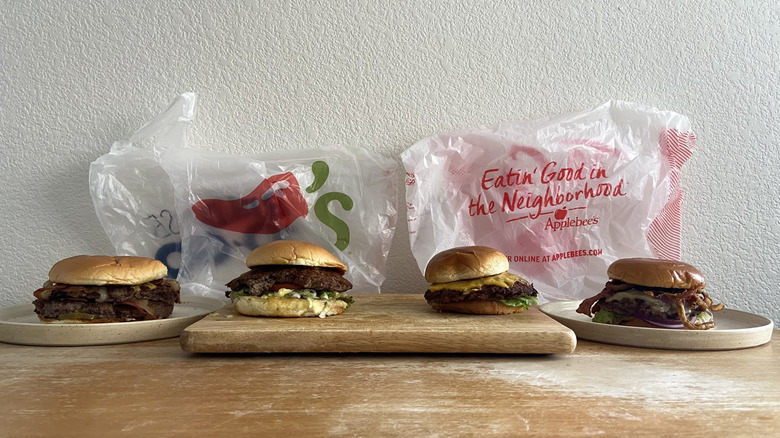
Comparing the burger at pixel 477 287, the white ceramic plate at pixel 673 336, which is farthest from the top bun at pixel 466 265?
the white ceramic plate at pixel 673 336

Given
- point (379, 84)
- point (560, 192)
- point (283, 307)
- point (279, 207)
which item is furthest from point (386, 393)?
point (379, 84)

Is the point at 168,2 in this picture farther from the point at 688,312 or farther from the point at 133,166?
the point at 688,312

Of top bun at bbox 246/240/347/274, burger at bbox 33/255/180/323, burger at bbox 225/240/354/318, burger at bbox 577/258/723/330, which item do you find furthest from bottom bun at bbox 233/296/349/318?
burger at bbox 577/258/723/330

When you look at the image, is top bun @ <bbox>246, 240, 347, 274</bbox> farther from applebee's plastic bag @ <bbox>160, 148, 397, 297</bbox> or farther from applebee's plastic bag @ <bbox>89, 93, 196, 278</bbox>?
applebee's plastic bag @ <bbox>89, 93, 196, 278</bbox>

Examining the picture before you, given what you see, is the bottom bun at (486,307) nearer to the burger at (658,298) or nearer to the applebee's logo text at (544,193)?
the burger at (658,298)

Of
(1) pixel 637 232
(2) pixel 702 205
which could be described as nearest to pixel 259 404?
(1) pixel 637 232

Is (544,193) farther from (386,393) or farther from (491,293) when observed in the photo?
(386,393)
